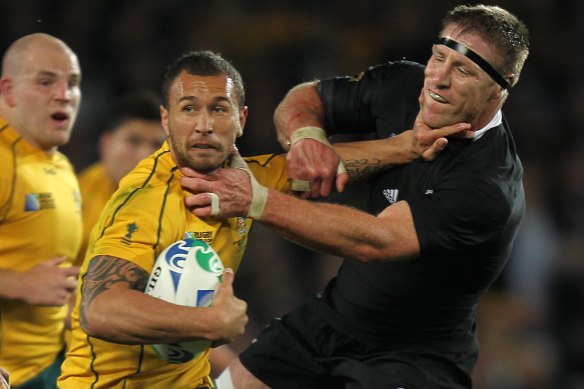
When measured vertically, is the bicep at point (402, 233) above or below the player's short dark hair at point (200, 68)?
below

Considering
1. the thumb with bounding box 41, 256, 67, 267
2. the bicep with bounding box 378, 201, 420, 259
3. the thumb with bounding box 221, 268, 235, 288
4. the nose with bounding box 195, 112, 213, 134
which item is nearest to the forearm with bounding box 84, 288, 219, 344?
the thumb with bounding box 221, 268, 235, 288

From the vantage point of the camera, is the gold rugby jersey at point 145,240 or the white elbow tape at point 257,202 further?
the white elbow tape at point 257,202

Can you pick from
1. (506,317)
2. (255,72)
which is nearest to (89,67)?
(255,72)

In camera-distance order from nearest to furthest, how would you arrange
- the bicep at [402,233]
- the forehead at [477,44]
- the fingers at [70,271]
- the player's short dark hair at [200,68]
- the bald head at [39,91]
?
the player's short dark hair at [200,68] → the bicep at [402,233] → the forehead at [477,44] → the fingers at [70,271] → the bald head at [39,91]

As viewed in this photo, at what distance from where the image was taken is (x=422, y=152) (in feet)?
14.3

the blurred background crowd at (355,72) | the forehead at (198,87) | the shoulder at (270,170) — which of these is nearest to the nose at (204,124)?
the forehead at (198,87)

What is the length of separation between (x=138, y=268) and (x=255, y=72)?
6307 mm

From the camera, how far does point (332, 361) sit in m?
4.64

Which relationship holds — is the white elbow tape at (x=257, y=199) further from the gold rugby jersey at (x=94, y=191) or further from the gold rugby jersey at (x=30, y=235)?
the gold rugby jersey at (x=94, y=191)

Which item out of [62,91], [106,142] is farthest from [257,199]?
[106,142]

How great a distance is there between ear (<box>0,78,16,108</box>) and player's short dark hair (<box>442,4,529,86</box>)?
7.75 feet

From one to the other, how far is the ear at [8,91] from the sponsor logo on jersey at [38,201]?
53cm

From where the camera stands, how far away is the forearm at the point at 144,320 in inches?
138

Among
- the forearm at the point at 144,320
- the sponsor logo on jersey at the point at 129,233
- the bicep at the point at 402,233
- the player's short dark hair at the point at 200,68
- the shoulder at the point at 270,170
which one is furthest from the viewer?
the shoulder at the point at 270,170
